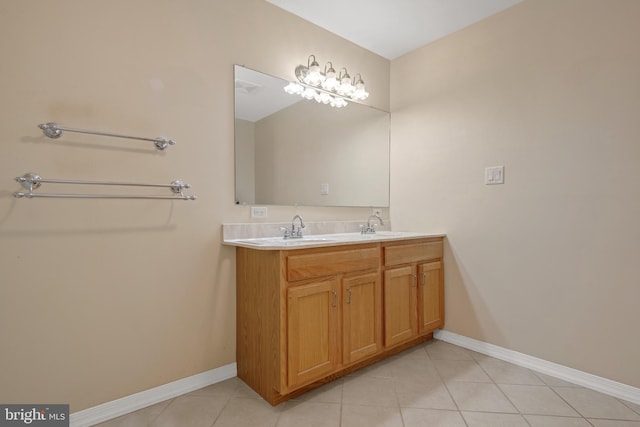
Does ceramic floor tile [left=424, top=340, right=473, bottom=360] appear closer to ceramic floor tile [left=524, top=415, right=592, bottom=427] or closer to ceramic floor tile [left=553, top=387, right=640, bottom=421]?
ceramic floor tile [left=553, top=387, right=640, bottom=421]

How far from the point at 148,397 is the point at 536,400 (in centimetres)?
202

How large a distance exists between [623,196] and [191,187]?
2353mm

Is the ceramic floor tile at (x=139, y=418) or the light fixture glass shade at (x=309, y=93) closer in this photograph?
the ceramic floor tile at (x=139, y=418)

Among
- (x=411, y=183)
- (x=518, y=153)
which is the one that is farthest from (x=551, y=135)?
(x=411, y=183)

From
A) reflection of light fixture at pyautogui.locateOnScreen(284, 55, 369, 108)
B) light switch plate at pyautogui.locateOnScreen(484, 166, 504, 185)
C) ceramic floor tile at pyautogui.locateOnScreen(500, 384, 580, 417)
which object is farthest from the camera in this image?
reflection of light fixture at pyautogui.locateOnScreen(284, 55, 369, 108)

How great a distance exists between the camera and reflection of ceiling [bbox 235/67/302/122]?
6.73ft

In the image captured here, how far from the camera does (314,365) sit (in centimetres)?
174

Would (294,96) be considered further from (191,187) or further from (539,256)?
(539,256)

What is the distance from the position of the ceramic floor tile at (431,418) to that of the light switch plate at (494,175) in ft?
4.81

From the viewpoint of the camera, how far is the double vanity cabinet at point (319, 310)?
1650 millimetres

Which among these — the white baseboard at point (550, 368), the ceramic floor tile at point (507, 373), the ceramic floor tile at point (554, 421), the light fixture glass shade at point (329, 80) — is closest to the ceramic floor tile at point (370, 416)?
the ceramic floor tile at point (554, 421)

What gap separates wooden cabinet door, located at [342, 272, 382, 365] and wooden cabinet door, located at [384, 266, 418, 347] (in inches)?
2.8

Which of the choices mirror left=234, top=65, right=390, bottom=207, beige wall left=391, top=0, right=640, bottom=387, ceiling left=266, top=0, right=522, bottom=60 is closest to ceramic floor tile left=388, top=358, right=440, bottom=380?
beige wall left=391, top=0, right=640, bottom=387

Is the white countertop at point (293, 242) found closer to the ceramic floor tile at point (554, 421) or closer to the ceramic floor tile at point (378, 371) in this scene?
the ceramic floor tile at point (378, 371)
